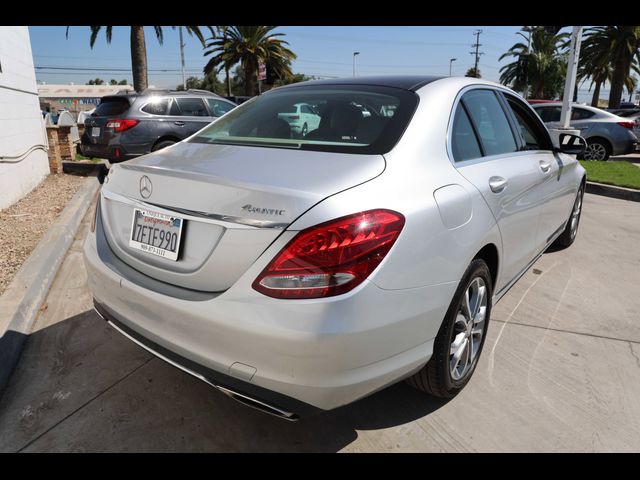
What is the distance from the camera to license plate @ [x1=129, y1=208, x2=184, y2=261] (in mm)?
1989

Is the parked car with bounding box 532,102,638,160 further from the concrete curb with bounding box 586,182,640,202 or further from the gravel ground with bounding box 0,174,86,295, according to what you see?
the gravel ground with bounding box 0,174,86,295

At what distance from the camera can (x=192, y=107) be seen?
9.95 metres

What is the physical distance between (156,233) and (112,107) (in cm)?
847

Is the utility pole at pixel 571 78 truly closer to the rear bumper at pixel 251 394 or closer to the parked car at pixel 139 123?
the parked car at pixel 139 123

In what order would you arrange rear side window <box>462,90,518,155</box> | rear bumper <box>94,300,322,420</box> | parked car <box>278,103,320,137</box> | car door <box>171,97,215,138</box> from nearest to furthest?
rear bumper <box>94,300,322,420</box>
parked car <box>278,103,320,137</box>
rear side window <box>462,90,518,155</box>
car door <box>171,97,215,138</box>

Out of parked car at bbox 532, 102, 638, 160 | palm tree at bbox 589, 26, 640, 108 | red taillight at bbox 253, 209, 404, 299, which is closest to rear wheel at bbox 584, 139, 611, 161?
parked car at bbox 532, 102, 638, 160

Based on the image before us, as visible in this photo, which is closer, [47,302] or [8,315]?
[8,315]

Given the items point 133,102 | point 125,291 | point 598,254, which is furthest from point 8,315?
point 133,102

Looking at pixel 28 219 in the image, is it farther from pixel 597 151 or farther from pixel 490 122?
pixel 597 151

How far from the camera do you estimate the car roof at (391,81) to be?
2.68 metres

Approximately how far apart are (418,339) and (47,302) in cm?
299

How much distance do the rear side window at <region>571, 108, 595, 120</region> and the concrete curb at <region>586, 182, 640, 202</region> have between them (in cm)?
417

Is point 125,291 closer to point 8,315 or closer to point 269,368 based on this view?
point 269,368
